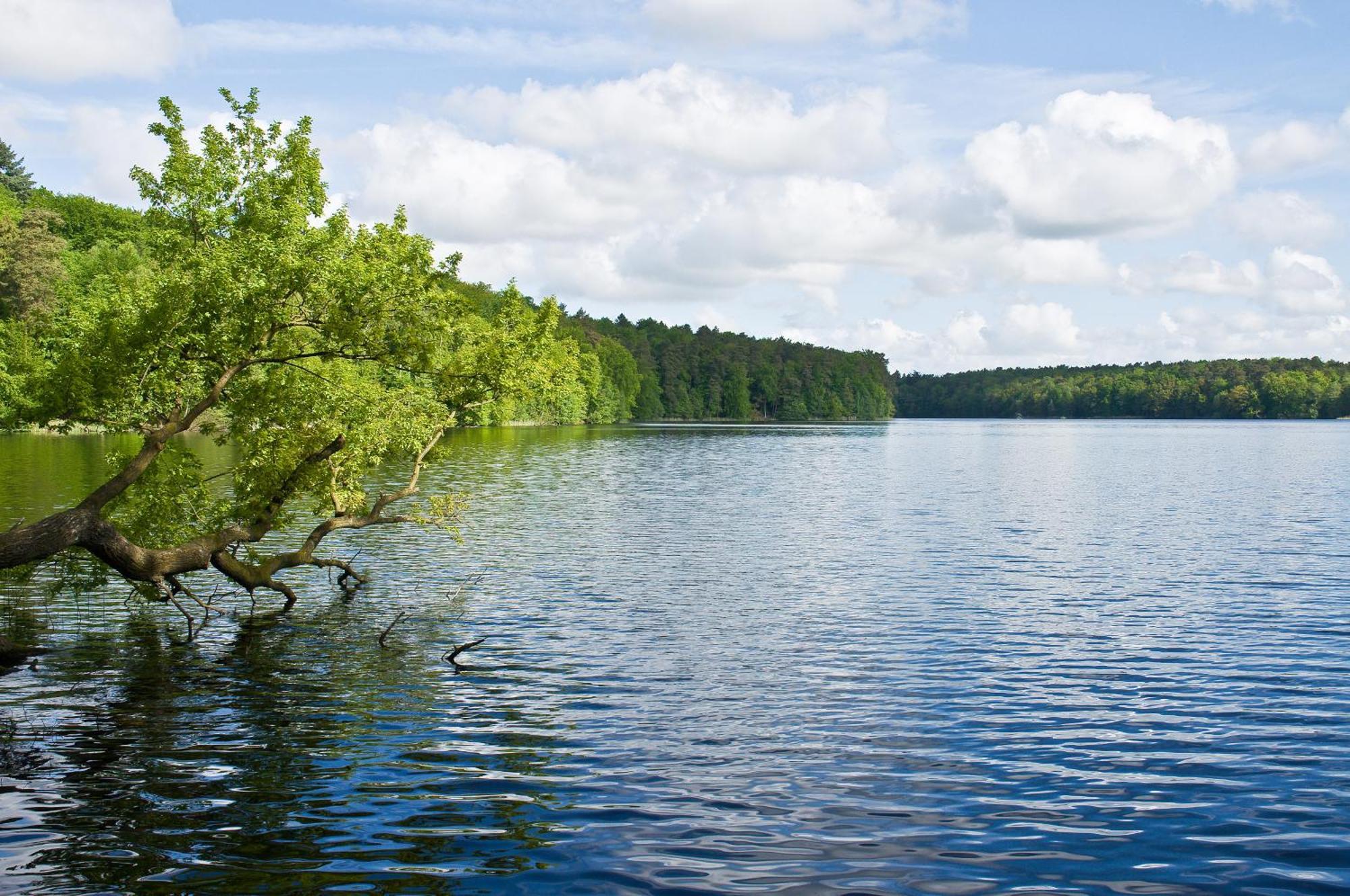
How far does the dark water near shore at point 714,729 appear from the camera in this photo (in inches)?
470

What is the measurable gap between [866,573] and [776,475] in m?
43.8

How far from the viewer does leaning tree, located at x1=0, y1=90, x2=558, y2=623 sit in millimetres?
20844

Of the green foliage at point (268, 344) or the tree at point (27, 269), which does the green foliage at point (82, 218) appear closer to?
the tree at point (27, 269)

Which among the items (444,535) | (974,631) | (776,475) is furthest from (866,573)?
(776,475)

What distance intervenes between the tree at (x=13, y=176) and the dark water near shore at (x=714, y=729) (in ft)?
446

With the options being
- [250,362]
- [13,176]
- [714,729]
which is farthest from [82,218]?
[714,729]

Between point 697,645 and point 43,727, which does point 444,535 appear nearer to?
point 697,645

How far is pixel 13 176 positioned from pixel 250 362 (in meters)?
150

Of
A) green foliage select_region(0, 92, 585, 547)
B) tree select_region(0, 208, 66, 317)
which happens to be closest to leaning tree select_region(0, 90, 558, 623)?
green foliage select_region(0, 92, 585, 547)

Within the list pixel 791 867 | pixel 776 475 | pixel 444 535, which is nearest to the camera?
pixel 791 867

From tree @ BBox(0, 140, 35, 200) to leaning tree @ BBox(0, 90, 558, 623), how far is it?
14077 centimetres

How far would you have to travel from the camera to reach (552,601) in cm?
2830

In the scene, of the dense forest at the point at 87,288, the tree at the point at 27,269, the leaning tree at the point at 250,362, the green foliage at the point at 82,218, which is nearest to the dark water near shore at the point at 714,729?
the leaning tree at the point at 250,362

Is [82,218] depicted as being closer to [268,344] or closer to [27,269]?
[27,269]
